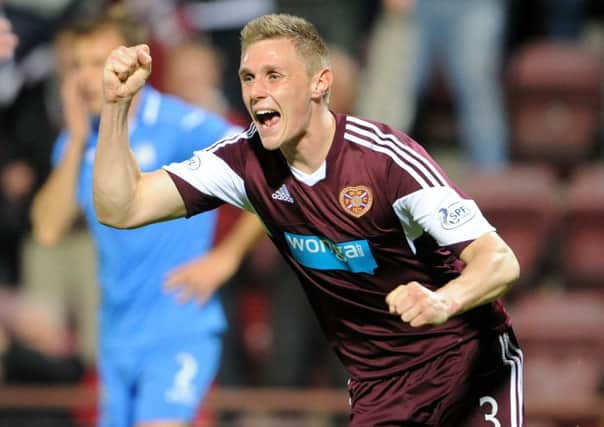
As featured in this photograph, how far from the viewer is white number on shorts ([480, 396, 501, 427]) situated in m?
4.75

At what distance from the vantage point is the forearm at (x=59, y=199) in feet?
21.4

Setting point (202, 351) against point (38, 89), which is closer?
point (202, 351)

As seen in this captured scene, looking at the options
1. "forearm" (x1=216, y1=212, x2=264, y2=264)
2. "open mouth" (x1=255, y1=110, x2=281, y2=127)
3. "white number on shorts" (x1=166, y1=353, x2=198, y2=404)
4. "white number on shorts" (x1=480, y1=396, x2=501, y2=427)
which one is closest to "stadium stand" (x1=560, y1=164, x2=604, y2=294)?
"forearm" (x1=216, y1=212, x2=264, y2=264)

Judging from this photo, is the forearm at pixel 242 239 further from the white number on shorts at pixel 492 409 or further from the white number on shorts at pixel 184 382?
the white number on shorts at pixel 492 409

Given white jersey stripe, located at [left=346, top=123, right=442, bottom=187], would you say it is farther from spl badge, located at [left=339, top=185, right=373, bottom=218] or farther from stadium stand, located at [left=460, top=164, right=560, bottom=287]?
stadium stand, located at [left=460, top=164, right=560, bottom=287]

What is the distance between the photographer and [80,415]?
8617 millimetres

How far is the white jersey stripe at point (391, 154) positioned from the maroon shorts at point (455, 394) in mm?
725

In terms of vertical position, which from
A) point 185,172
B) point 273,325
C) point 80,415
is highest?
point 185,172

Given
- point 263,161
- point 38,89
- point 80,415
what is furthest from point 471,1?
point 263,161

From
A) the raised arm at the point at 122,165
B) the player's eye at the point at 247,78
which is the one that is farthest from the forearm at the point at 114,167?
the player's eye at the point at 247,78

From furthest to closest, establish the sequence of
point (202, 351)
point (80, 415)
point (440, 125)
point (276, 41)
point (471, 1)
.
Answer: point (440, 125) → point (471, 1) → point (80, 415) → point (202, 351) → point (276, 41)

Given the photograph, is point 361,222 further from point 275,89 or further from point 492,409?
point 492,409

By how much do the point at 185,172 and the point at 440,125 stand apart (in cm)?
628

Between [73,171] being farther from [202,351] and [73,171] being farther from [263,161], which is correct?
[263,161]
